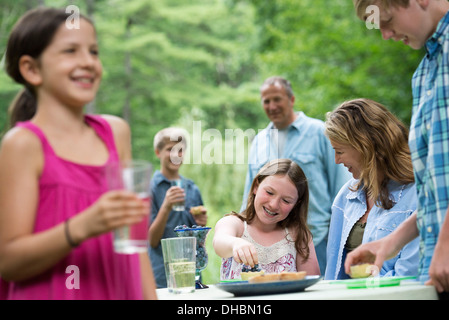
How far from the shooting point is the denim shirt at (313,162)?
530 centimetres

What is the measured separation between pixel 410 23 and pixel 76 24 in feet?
3.99

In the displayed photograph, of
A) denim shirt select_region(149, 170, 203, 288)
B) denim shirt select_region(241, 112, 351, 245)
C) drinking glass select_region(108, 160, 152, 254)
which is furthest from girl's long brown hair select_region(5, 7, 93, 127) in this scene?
denim shirt select_region(241, 112, 351, 245)

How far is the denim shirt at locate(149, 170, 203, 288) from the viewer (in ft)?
16.9

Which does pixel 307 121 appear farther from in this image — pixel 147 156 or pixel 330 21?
pixel 147 156

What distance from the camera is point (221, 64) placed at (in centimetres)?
2116

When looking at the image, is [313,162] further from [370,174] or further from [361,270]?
[361,270]

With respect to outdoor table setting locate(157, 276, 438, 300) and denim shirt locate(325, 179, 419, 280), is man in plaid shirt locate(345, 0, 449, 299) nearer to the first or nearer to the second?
outdoor table setting locate(157, 276, 438, 300)

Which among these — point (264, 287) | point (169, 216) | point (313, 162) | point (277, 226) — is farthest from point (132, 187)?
point (313, 162)

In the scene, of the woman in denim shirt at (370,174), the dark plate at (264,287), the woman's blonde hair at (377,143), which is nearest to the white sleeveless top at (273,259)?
the woman in denim shirt at (370,174)

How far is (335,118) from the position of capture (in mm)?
3312

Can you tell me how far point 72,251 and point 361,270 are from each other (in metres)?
1.20

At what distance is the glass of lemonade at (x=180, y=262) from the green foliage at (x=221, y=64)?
274 inches

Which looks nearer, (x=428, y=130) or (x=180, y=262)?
(x=428, y=130)

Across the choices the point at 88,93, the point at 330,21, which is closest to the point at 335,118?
the point at 88,93
